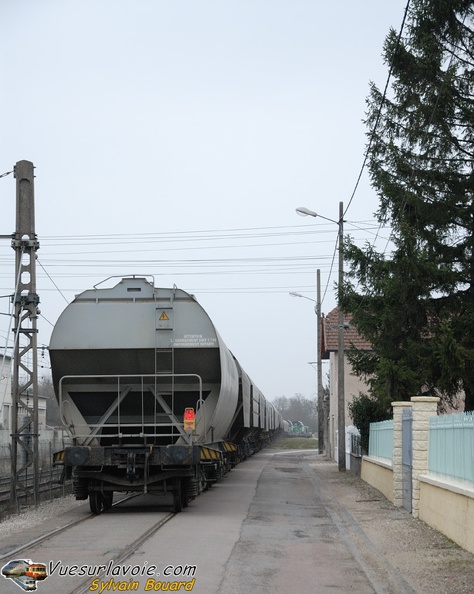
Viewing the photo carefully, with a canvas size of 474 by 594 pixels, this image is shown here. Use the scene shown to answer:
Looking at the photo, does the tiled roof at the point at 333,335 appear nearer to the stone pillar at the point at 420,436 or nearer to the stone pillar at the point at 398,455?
the stone pillar at the point at 398,455

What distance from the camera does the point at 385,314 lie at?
21.8 meters

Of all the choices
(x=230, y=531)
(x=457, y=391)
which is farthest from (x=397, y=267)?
(x=230, y=531)

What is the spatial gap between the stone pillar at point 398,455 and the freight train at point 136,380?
3.76 metres

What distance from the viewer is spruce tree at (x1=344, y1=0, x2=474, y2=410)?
70.2 ft

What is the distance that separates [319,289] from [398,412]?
2683 centimetres

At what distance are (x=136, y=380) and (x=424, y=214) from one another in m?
9.71

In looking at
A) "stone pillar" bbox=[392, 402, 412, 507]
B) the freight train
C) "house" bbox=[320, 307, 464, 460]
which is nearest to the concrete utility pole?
the freight train

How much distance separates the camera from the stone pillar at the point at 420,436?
15.0 m

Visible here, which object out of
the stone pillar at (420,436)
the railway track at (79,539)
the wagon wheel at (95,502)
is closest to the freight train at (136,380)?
the wagon wheel at (95,502)

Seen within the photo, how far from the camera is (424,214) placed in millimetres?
21875

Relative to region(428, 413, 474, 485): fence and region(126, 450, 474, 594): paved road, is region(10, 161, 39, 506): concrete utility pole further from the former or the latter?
region(428, 413, 474, 485): fence

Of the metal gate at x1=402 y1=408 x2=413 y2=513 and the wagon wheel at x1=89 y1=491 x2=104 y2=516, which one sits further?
the metal gate at x1=402 y1=408 x2=413 y2=513

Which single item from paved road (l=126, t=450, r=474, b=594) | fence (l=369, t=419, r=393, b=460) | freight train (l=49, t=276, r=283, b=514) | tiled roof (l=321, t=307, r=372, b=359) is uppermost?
tiled roof (l=321, t=307, r=372, b=359)

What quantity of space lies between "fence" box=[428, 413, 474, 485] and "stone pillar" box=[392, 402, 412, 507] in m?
2.40
